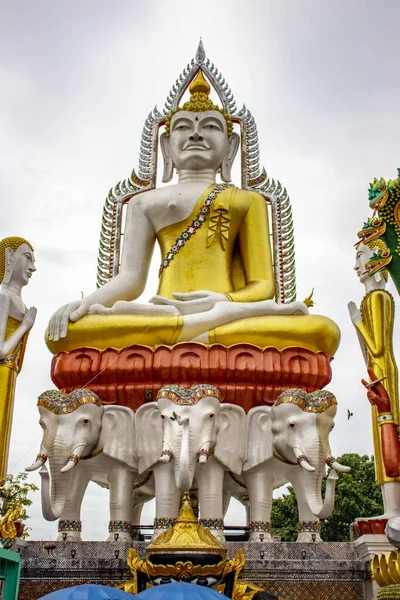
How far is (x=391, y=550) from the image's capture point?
6754mm

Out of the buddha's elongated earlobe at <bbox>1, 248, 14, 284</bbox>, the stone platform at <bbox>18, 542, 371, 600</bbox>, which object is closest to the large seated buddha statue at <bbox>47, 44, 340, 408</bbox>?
the buddha's elongated earlobe at <bbox>1, 248, 14, 284</bbox>

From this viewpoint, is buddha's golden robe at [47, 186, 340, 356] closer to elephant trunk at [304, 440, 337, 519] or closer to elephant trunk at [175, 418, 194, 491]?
elephant trunk at [175, 418, 194, 491]

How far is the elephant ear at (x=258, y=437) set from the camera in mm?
8102

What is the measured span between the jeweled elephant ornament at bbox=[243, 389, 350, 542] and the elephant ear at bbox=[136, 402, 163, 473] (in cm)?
102

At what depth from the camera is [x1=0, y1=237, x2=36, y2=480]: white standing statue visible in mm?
8641

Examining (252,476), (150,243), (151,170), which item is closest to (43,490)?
(252,476)

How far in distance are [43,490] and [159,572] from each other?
260cm

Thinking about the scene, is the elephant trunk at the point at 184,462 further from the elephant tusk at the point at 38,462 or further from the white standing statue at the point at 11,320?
the white standing statue at the point at 11,320

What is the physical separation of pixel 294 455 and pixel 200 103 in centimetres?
596

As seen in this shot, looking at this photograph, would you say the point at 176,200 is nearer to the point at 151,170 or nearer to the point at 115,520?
the point at 151,170

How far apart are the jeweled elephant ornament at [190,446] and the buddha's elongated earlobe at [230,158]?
16.1 ft

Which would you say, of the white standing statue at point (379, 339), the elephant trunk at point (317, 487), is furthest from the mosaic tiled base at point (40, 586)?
the white standing statue at point (379, 339)

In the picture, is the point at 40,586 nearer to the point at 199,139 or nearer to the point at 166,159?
the point at 199,139

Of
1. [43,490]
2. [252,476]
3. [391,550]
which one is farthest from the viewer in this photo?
[252,476]
